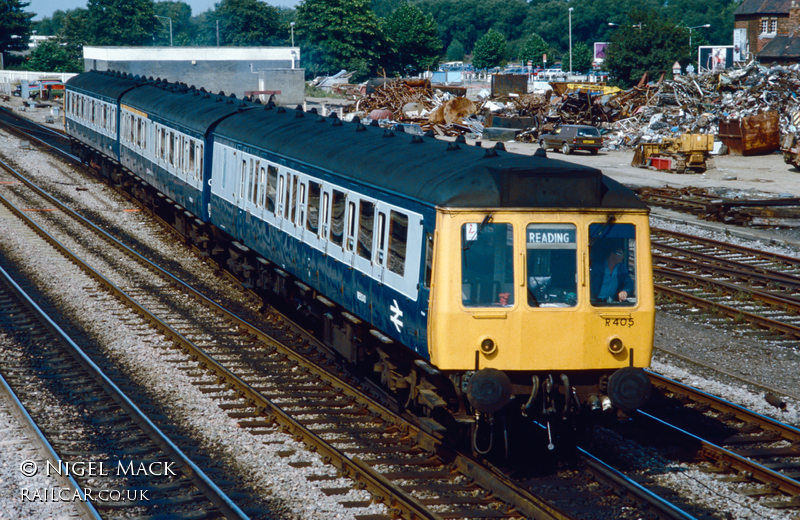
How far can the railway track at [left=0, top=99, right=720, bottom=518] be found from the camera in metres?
8.13

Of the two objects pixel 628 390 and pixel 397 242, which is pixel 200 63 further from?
pixel 628 390

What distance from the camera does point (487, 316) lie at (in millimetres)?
8203

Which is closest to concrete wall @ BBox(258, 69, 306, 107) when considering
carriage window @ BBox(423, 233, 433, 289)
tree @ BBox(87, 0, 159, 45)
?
tree @ BBox(87, 0, 159, 45)

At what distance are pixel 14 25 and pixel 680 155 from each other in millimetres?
79822

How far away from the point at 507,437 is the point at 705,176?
29.4 metres

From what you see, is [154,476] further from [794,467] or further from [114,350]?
[794,467]

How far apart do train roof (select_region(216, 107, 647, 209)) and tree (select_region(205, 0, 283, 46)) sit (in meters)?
101

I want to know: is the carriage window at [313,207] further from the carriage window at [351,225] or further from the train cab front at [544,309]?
the train cab front at [544,309]

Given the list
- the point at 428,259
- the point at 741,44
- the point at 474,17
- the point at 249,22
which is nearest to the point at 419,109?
the point at 741,44

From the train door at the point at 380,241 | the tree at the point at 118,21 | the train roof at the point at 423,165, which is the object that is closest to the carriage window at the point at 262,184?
the train roof at the point at 423,165

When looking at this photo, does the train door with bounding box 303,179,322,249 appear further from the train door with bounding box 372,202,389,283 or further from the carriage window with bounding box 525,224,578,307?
the carriage window with bounding box 525,224,578,307

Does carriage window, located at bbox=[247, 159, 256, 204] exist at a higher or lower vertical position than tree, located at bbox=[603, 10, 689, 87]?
lower

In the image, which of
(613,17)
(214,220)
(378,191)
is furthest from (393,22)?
(378,191)

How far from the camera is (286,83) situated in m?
69.8
